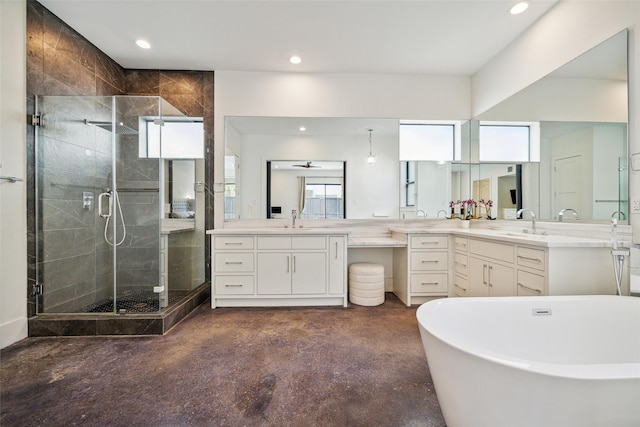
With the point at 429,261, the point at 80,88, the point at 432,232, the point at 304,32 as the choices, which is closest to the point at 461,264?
the point at 429,261

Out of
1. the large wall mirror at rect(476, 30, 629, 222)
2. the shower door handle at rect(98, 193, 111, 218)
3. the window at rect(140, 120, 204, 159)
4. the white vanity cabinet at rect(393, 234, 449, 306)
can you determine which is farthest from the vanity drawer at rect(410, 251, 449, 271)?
the shower door handle at rect(98, 193, 111, 218)

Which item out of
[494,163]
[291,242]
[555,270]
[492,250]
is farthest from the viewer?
[494,163]

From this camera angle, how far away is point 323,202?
3.29 m

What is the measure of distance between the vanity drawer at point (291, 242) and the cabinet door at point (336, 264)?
0.10 m

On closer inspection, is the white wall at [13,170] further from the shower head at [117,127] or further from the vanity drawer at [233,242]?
the vanity drawer at [233,242]

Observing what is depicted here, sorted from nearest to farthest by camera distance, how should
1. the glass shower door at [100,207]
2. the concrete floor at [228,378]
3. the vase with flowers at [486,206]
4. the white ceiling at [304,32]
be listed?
the concrete floor at [228,378]
the white ceiling at [304,32]
the glass shower door at [100,207]
the vase with flowers at [486,206]

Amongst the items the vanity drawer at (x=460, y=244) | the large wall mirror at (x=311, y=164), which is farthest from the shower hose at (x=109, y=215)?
the vanity drawer at (x=460, y=244)

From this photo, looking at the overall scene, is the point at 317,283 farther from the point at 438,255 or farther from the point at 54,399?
the point at 54,399

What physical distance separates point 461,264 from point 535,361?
1720 mm

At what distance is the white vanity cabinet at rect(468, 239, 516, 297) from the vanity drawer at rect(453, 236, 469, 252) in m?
0.06

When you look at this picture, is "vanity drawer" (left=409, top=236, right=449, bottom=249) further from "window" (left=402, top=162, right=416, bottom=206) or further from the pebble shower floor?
the pebble shower floor

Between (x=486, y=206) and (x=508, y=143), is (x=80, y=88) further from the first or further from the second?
(x=486, y=206)

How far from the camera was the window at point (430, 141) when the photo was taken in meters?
3.30

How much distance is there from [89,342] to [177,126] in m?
2.16
